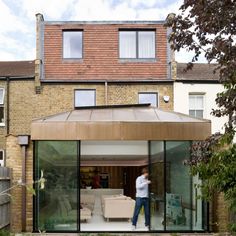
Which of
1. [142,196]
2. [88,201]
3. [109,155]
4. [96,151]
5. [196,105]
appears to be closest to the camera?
[142,196]

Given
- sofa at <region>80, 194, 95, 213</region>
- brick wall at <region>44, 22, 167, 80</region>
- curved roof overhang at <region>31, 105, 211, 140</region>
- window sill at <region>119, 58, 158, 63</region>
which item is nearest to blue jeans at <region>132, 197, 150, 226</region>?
curved roof overhang at <region>31, 105, 211, 140</region>

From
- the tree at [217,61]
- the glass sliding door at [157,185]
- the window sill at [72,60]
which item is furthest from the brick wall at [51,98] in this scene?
the tree at [217,61]

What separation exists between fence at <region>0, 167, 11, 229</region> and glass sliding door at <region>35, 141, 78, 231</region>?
2.86ft

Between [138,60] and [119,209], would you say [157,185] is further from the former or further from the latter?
[138,60]

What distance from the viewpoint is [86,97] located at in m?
25.9

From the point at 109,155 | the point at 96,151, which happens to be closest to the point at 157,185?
the point at 109,155

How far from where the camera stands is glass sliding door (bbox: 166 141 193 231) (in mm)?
15406

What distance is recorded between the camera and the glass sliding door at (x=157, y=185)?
50.6 ft

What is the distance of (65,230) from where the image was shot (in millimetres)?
15172

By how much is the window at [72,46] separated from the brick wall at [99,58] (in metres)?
0.21

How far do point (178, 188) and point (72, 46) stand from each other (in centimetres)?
1315

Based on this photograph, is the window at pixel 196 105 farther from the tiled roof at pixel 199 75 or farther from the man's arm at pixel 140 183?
the man's arm at pixel 140 183

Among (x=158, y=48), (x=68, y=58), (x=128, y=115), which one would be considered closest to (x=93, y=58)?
(x=68, y=58)

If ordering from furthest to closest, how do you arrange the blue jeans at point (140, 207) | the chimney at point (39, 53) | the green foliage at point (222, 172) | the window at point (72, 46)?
the window at point (72, 46)
the chimney at point (39, 53)
the blue jeans at point (140, 207)
the green foliage at point (222, 172)
